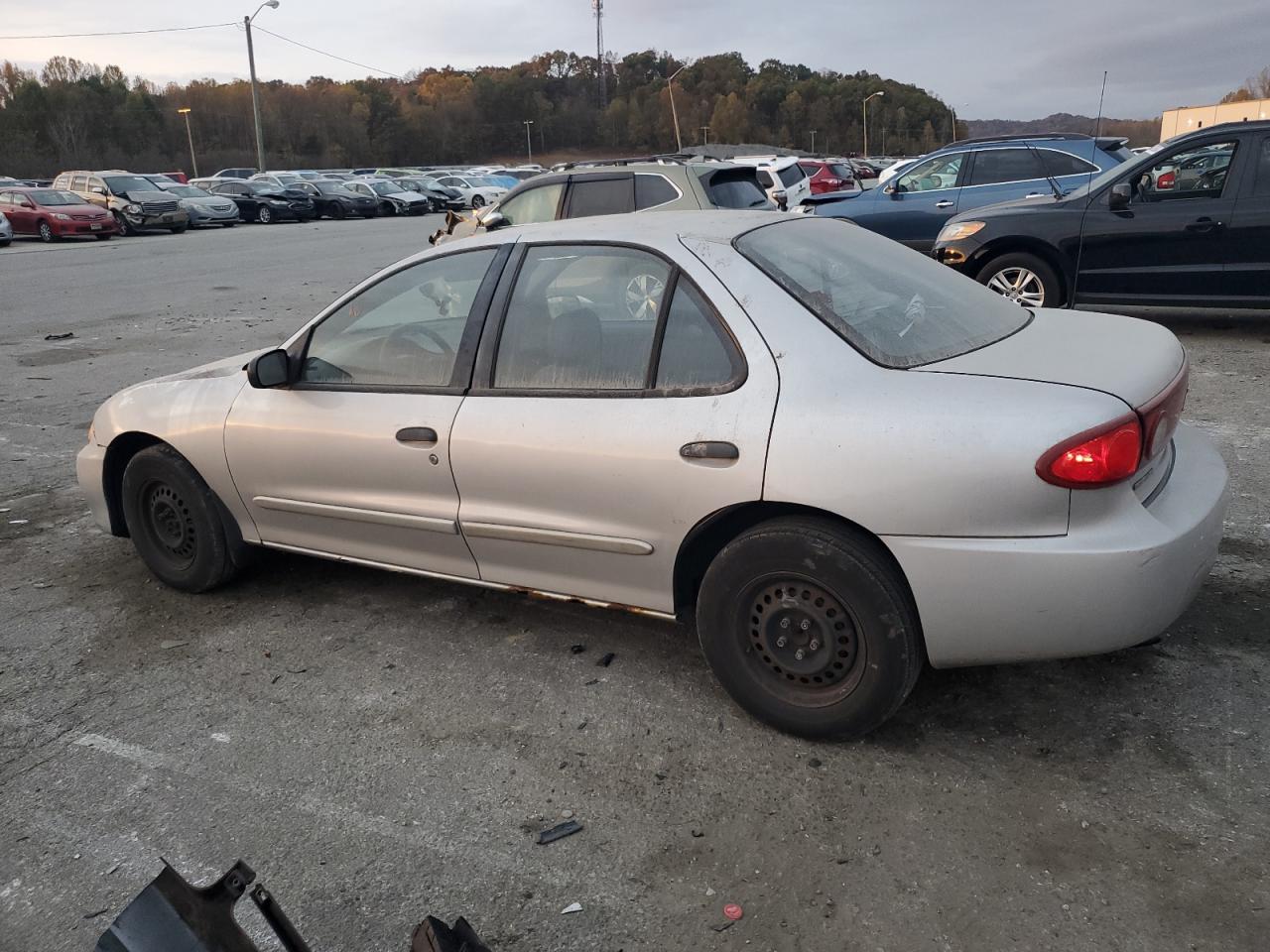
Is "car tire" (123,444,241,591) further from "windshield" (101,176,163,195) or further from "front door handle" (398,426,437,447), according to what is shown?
"windshield" (101,176,163,195)

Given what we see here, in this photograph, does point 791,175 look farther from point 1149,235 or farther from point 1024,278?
point 1149,235

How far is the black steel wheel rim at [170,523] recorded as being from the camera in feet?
14.2

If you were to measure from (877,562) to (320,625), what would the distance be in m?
2.33

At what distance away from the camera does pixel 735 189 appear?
33.4ft

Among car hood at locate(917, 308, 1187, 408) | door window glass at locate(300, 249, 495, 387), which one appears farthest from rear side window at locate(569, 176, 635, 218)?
car hood at locate(917, 308, 1187, 408)

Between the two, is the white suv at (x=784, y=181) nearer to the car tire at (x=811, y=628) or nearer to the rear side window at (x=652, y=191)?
the rear side window at (x=652, y=191)

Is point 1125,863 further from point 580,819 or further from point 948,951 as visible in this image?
point 580,819

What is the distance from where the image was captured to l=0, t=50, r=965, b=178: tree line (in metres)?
83.5

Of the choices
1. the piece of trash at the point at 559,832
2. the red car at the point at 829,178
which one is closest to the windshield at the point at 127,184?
the red car at the point at 829,178

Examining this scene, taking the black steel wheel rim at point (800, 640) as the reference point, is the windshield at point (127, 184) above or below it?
above

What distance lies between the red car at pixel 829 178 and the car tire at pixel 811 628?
24014 mm

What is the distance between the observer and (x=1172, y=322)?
9.56 metres

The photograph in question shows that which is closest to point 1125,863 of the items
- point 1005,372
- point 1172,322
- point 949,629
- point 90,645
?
point 949,629

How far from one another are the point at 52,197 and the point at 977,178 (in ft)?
85.2
